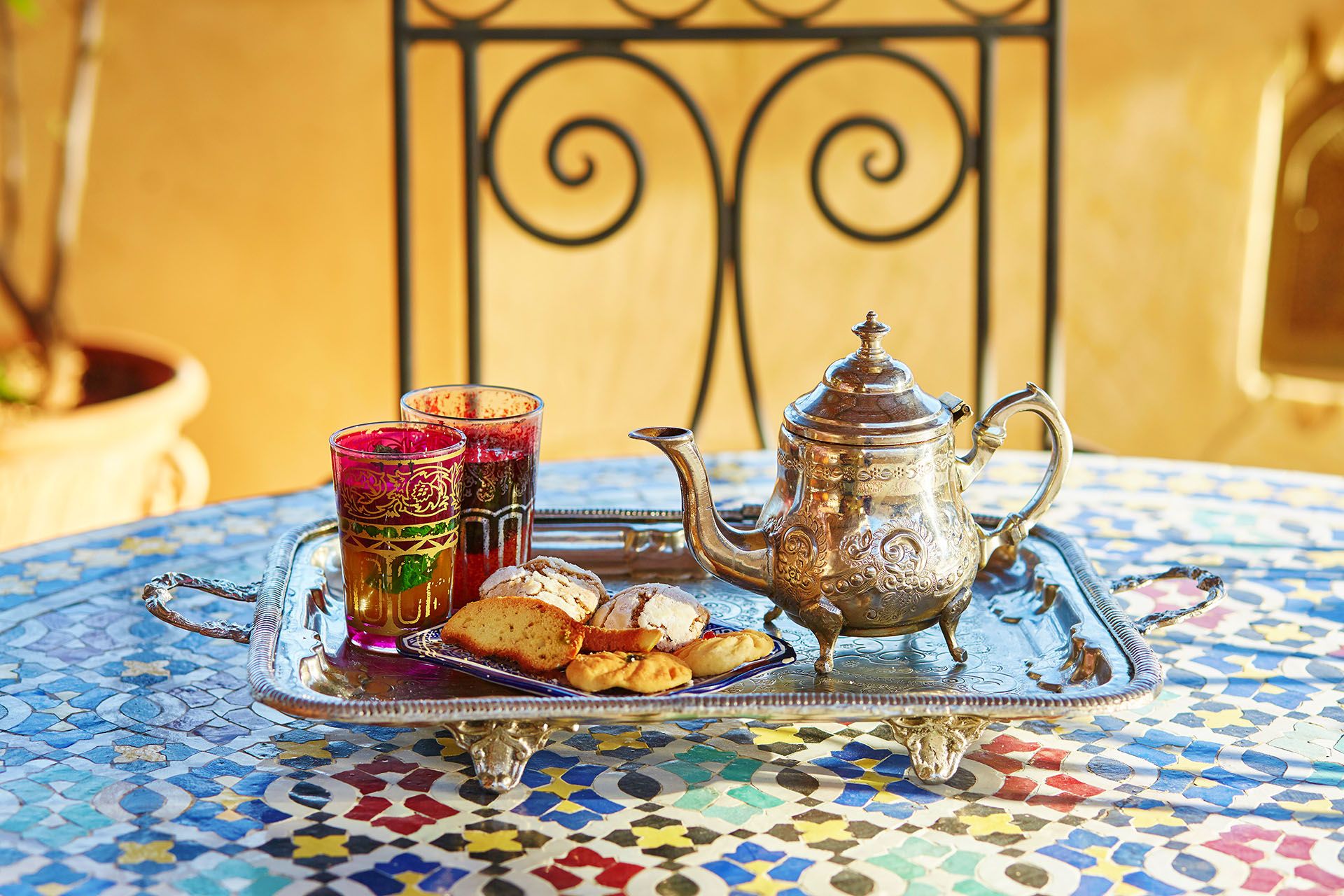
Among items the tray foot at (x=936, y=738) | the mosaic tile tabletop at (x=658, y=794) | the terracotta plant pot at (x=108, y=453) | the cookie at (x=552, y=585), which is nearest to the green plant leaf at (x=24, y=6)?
the terracotta plant pot at (x=108, y=453)

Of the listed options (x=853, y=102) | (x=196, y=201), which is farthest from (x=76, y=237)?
(x=853, y=102)

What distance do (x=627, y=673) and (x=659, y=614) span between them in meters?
0.07

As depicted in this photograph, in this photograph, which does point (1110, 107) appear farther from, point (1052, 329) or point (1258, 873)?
point (1258, 873)

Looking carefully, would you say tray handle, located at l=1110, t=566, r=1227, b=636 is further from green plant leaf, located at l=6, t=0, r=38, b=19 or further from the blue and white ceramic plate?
green plant leaf, located at l=6, t=0, r=38, b=19

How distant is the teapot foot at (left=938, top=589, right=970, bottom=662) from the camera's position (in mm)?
808

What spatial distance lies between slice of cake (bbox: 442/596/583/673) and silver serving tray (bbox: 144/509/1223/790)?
0.02m

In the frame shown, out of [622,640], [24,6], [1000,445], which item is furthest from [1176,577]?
[24,6]

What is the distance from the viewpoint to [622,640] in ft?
2.51

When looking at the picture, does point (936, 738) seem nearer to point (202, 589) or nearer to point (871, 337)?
point (871, 337)

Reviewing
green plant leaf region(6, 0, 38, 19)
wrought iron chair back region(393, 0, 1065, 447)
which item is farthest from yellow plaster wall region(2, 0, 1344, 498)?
wrought iron chair back region(393, 0, 1065, 447)

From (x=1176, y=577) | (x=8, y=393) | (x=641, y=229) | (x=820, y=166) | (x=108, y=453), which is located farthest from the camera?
(x=641, y=229)

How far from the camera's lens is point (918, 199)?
307 centimetres

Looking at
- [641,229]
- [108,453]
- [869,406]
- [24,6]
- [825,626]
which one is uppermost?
[24,6]

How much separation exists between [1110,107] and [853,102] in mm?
564
